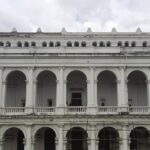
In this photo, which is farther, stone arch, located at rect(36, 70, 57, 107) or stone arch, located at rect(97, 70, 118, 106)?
stone arch, located at rect(36, 70, 57, 107)

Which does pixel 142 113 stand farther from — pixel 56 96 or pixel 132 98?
pixel 56 96

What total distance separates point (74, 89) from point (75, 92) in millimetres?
335

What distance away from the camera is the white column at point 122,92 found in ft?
101

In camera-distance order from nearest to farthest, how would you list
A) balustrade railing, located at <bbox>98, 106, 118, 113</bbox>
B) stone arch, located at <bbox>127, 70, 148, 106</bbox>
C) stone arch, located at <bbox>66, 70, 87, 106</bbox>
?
balustrade railing, located at <bbox>98, 106, 118, 113</bbox>
stone arch, located at <bbox>127, 70, 148, 106</bbox>
stone arch, located at <bbox>66, 70, 87, 106</bbox>

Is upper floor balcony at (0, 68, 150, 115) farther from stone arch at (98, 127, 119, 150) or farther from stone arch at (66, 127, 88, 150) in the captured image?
stone arch at (66, 127, 88, 150)

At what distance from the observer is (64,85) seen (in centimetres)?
3155

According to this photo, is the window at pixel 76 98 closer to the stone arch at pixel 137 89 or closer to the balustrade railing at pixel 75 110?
the balustrade railing at pixel 75 110

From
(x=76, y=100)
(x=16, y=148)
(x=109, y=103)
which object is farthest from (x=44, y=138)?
(x=109, y=103)

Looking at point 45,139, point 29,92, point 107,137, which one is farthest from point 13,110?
point 107,137

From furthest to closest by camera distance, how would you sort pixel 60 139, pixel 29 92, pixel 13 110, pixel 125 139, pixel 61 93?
pixel 13 110 → pixel 29 92 → pixel 61 93 → pixel 60 139 → pixel 125 139

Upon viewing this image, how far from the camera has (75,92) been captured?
111 ft

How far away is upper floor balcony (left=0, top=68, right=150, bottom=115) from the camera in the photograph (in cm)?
3148

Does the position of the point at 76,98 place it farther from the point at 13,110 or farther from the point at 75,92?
the point at 13,110

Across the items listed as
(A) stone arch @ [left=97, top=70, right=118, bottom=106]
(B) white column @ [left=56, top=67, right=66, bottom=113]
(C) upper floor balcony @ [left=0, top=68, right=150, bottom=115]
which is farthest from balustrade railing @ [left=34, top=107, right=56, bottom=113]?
(A) stone arch @ [left=97, top=70, right=118, bottom=106]
